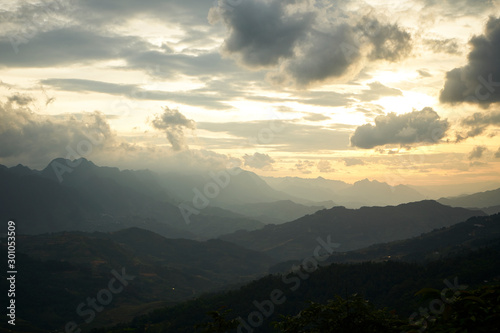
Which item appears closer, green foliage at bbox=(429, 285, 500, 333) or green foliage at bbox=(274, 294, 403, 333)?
green foliage at bbox=(429, 285, 500, 333)

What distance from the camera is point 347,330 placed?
1981 centimetres

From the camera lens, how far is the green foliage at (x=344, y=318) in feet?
63.6

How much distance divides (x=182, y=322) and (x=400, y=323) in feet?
654

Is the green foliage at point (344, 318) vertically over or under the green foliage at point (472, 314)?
under

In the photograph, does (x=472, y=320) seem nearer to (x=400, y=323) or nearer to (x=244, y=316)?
(x=400, y=323)

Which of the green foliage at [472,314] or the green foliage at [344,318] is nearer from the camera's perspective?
the green foliage at [472,314]

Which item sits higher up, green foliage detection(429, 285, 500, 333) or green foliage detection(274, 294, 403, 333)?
green foliage detection(429, 285, 500, 333)

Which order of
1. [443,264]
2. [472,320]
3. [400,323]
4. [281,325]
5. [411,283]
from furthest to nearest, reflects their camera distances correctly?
1. [443,264]
2. [411,283]
3. [281,325]
4. [400,323]
5. [472,320]

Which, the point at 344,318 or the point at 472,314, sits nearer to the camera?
the point at 472,314

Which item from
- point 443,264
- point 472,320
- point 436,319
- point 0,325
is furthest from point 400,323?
point 0,325

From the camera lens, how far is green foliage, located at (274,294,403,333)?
19.4 m

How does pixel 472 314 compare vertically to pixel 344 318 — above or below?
above

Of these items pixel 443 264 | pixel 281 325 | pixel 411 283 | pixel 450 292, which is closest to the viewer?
pixel 450 292

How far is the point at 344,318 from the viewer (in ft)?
65.6
